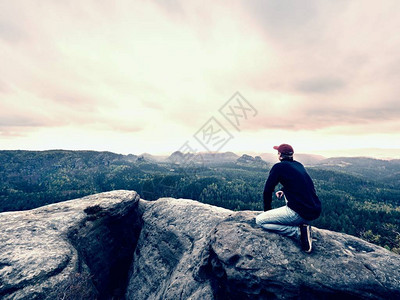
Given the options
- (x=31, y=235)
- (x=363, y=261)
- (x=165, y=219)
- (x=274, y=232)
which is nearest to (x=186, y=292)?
(x=274, y=232)

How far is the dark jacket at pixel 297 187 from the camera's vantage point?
9695mm

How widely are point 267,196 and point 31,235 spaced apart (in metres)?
16.8

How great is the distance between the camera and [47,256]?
42.0ft

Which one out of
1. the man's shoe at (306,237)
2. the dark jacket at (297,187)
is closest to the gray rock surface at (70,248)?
the dark jacket at (297,187)

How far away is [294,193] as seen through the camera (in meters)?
9.87

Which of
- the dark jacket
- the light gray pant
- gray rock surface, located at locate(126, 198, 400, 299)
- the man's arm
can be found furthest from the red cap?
gray rock surface, located at locate(126, 198, 400, 299)

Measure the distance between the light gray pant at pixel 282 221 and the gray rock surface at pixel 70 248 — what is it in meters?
13.2

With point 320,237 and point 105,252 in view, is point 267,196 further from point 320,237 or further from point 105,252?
point 105,252

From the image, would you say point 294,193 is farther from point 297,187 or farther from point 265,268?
point 265,268

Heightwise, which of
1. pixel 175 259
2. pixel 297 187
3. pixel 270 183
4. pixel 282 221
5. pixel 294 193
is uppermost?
pixel 270 183

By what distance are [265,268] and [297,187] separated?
16.3ft

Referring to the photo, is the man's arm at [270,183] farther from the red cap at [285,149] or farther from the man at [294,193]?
the red cap at [285,149]

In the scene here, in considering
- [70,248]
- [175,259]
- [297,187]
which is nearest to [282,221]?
[297,187]

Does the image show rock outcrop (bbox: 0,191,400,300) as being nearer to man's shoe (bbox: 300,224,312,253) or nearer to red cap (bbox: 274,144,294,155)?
man's shoe (bbox: 300,224,312,253)
